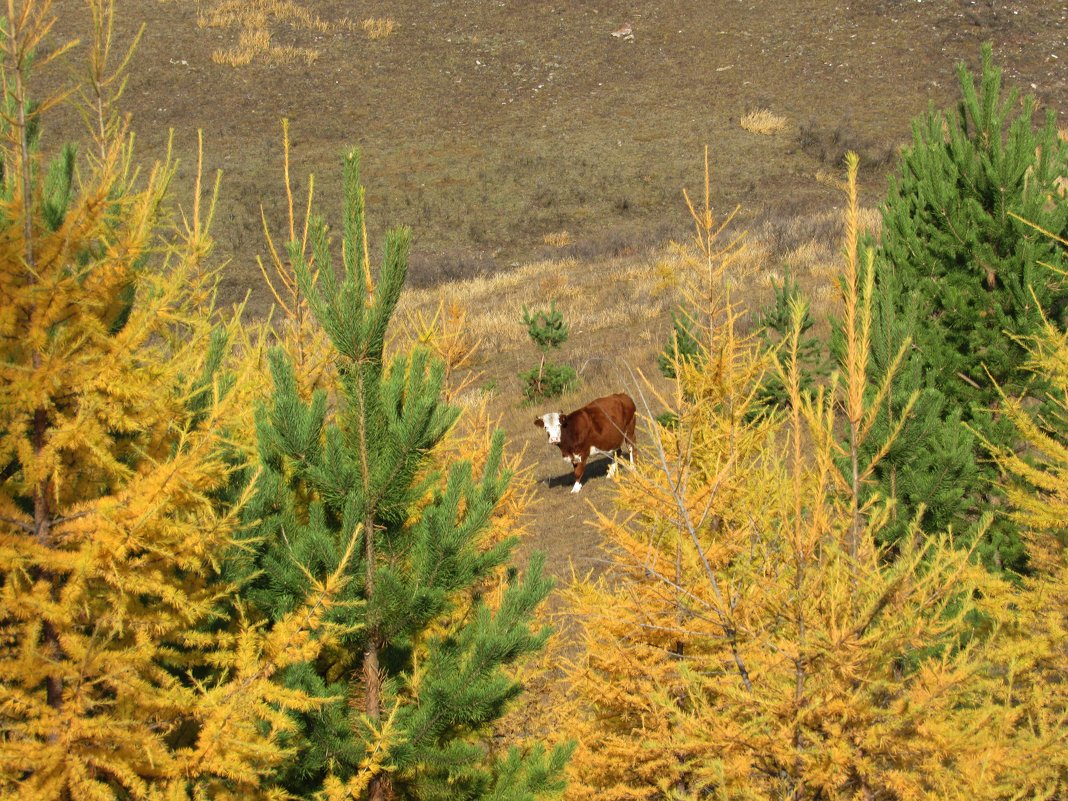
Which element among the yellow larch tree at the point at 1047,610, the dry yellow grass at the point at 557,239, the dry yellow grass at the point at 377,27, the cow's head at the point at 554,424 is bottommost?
the dry yellow grass at the point at 557,239

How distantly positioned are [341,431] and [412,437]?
451 millimetres

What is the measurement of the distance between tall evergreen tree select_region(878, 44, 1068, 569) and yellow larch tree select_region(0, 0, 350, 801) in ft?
21.6

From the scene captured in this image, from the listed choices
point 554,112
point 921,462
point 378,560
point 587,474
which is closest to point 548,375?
point 587,474

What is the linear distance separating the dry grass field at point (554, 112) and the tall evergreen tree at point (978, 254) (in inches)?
→ 513

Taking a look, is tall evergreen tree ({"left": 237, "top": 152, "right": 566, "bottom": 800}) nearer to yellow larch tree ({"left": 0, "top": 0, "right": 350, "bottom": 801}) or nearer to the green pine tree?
yellow larch tree ({"left": 0, "top": 0, "right": 350, "bottom": 801})

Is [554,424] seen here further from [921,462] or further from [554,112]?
[554,112]

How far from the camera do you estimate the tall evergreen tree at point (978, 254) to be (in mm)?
9422

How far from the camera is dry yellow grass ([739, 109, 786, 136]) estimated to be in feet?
126

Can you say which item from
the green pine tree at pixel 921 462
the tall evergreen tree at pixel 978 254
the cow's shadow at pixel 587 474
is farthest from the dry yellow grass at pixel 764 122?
the green pine tree at pixel 921 462

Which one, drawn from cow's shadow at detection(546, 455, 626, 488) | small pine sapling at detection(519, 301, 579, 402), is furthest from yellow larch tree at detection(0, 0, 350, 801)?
small pine sapling at detection(519, 301, 579, 402)

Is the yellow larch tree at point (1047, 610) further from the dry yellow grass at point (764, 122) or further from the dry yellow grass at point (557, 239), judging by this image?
the dry yellow grass at point (764, 122)

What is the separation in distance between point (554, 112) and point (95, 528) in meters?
38.9

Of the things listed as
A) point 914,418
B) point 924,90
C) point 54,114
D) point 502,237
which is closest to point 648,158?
point 502,237

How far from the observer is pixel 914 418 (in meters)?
7.87
